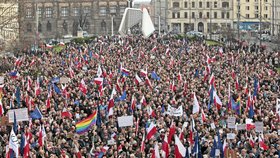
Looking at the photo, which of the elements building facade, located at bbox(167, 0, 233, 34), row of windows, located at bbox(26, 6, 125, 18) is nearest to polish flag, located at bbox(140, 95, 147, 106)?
row of windows, located at bbox(26, 6, 125, 18)

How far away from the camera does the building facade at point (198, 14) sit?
137m

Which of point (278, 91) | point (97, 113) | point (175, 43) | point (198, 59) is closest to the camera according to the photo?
point (97, 113)

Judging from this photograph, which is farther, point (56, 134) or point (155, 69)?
point (155, 69)

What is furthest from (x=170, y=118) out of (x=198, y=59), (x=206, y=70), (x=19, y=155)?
(x=198, y=59)

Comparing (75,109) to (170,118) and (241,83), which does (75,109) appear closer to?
(170,118)

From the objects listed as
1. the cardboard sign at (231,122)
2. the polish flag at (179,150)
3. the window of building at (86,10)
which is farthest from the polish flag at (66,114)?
the window of building at (86,10)

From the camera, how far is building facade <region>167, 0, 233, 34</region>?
137 meters

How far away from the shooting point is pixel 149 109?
2755 cm

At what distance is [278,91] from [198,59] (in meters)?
16.4

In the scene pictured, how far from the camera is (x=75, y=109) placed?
29.4 meters

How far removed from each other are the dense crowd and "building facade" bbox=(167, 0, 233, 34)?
8902 cm

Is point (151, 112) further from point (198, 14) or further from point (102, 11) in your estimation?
point (198, 14)

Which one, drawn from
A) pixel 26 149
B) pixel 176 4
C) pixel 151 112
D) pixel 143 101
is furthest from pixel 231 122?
pixel 176 4

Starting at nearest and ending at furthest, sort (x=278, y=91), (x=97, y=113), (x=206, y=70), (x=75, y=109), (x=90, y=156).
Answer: (x=90, y=156)
(x=97, y=113)
(x=75, y=109)
(x=278, y=91)
(x=206, y=70)
